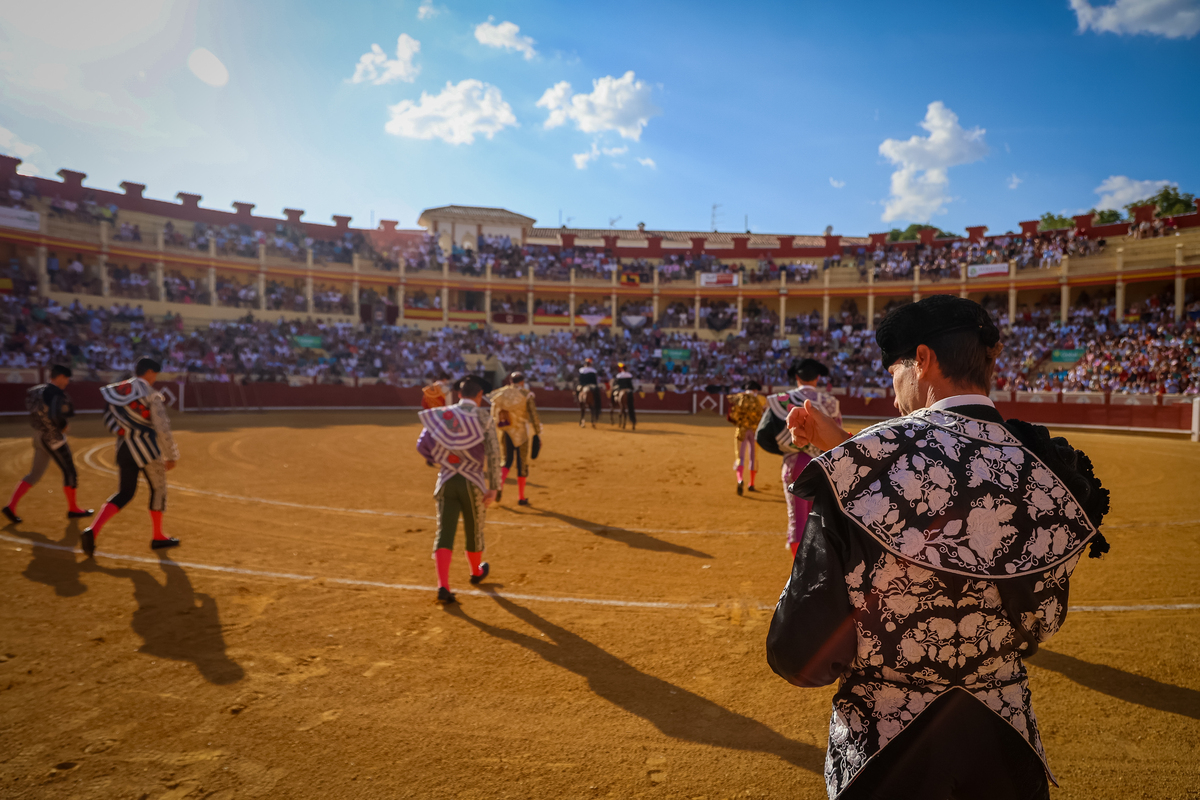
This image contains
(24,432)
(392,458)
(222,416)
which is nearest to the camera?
(392,458)

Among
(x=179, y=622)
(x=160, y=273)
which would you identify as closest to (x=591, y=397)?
(x=179, y=622)

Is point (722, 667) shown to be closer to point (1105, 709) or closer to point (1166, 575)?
point (1105, 709)

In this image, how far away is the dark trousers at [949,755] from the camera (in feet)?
4.26

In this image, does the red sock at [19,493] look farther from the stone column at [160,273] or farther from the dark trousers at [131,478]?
the stone column at [160,273]

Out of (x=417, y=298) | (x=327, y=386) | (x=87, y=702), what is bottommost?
(x=87, y=702)

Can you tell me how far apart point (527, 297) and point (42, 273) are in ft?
75.4

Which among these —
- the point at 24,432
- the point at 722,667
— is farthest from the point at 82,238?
the point at 722,667

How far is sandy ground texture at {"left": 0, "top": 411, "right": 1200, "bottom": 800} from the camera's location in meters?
2.76

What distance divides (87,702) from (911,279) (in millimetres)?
37710

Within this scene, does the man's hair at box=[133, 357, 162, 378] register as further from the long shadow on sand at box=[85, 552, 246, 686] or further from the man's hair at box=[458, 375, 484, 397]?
the man's hair at box=[458, 375, 484, 397]

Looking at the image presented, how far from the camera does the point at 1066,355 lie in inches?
1057

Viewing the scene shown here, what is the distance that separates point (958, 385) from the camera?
1376mm

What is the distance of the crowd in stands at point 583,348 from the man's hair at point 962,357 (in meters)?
26.8

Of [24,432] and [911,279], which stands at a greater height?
[911,279]
